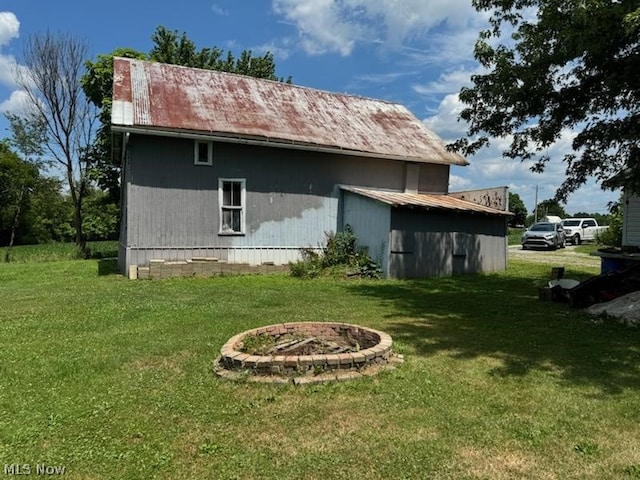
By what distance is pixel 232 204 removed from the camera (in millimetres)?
14891

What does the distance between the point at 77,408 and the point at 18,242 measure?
1983 inches

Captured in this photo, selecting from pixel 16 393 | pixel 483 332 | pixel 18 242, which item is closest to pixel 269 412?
pixel 16 393

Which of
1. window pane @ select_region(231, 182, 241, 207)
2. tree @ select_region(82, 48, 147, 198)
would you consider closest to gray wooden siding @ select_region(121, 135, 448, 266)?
window pane @ select_region(231, 182, 241, 207)

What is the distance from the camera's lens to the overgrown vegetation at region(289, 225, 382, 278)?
14.3 m

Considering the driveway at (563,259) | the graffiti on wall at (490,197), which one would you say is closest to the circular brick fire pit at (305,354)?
the graffiti on wall at (490,197)

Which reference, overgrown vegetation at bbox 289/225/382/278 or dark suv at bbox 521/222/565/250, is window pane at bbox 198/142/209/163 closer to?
overgrown vegetation at bbox 289/225/382/278

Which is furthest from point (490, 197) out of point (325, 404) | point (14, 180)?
point (14, 180)

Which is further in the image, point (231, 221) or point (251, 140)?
point (231, 221)

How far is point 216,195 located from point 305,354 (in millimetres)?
10015

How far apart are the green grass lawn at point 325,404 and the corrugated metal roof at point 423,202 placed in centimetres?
645

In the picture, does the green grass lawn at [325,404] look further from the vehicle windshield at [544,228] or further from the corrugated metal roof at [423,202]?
the vehicle windshield at [544,228]

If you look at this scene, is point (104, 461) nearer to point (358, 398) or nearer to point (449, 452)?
point (358, 398)

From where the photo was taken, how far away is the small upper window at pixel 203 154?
14328 millimetres

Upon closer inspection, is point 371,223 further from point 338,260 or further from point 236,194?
point 236,194
